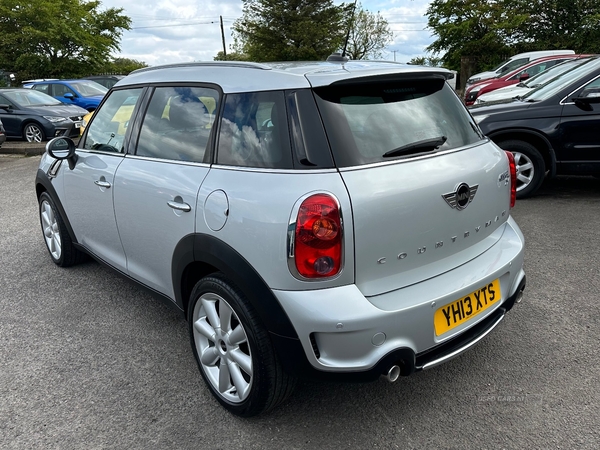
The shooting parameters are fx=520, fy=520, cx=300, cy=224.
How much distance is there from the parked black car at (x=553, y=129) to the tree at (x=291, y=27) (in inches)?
1396

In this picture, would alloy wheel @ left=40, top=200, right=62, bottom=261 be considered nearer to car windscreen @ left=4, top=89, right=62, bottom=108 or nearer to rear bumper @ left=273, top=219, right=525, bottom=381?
rear bumper @ left=273, top=219, right=525, bottom=381

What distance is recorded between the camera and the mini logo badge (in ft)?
7.52

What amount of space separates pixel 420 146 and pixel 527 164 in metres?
4.14

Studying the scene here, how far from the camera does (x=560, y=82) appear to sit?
6.19m

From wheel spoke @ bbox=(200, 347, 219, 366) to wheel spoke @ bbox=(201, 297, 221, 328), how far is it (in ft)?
0.48

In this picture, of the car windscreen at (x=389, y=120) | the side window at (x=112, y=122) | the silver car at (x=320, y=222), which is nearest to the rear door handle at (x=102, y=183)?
the side window at (x=112, y=122)

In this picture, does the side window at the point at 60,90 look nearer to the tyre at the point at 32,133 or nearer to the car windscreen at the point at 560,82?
the tyre at the point at 32,133

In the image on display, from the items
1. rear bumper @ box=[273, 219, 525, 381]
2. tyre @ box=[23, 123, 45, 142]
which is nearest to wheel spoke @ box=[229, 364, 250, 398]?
rear bumper @ box=[273, 219, 525, 381]

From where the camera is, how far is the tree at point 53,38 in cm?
2791

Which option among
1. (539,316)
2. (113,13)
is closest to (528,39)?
(113,13)

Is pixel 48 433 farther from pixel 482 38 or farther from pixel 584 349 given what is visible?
pixel 482 38

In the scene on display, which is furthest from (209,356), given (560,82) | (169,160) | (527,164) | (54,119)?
(54,119)

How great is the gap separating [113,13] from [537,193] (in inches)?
1243

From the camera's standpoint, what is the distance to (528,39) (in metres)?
28.0
